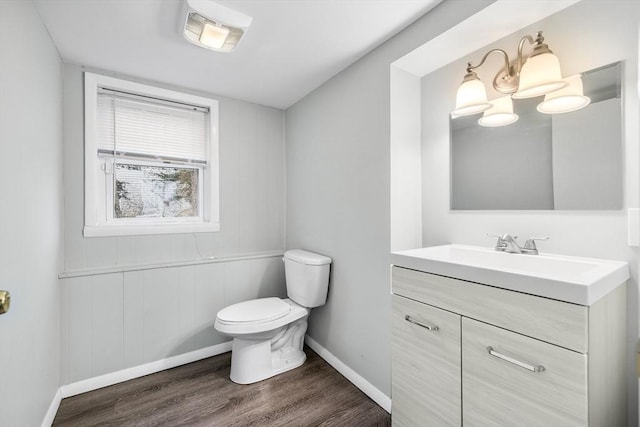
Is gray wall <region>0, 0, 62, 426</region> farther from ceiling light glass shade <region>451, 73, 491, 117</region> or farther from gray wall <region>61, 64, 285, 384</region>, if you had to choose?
ceiling light glass shade <region>451, 73, 491, 117</region>

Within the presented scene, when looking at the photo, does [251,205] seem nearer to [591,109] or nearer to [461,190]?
[461,190]

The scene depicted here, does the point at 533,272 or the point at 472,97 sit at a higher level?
the point at 472,97

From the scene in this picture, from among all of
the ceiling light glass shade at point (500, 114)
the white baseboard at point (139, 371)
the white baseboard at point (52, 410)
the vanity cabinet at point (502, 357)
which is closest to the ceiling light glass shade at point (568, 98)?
the ceiling light glass shade at point (500, 114)

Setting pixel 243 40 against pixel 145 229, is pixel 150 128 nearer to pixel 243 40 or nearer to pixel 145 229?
pixel 145 229

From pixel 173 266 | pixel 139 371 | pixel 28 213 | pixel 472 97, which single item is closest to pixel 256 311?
pixel 173 266

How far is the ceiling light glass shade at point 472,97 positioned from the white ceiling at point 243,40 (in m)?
0.40

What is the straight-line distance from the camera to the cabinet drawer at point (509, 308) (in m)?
0.82

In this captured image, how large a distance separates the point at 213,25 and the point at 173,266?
5.40 feet

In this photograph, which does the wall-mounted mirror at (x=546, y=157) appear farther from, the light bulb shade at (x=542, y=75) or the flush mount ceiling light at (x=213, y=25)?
the flush mount ceiling light at (x=213, y=25)

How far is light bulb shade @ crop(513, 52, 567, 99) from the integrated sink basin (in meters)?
0.70

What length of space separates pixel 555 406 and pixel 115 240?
2468 mm

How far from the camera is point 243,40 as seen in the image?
1.67 metres

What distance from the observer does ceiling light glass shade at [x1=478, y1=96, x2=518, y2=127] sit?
55.0 inches

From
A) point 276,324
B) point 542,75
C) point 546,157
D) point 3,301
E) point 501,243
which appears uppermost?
point 542,75
